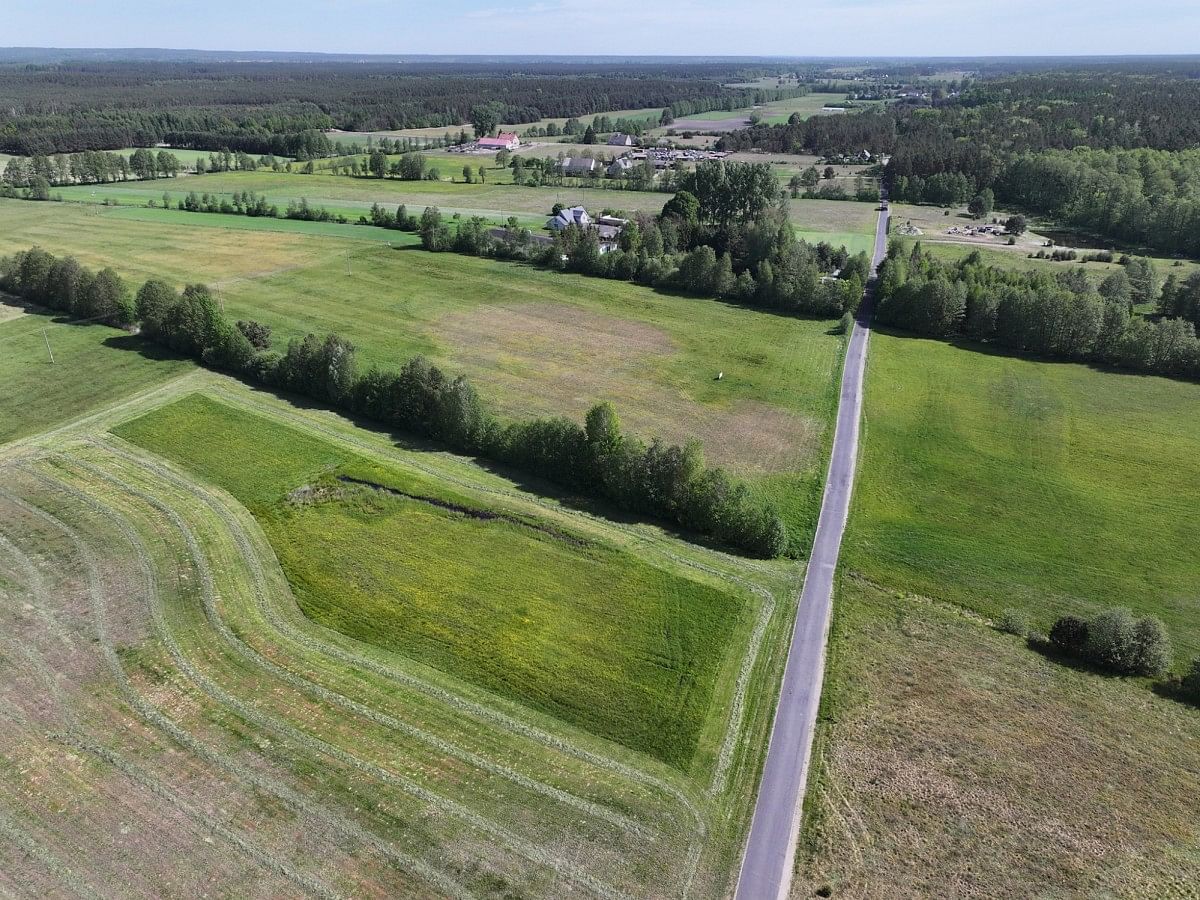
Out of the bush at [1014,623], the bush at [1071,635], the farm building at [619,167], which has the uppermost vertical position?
the farm building at [619,167]

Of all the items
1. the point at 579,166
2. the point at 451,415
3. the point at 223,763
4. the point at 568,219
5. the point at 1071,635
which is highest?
the point at 579,166

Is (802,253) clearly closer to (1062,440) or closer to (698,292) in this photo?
(698,292)

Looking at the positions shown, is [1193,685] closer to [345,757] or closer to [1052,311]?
[345,757]

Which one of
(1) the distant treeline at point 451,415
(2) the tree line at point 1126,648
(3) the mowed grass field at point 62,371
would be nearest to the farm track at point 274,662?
(3) the mowed grass field at point 62,371

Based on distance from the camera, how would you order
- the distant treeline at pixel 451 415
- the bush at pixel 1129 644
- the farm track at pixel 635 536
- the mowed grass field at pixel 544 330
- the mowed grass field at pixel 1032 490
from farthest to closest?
the mowed grass field at pixel 544 330 < the distant treeline at pixel 451 415 < the mowed grass field at pixel 1032 490 < the bush at pixel 1129 644 < the farm track at pixel 635 536

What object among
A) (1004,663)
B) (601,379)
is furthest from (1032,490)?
(601,379)

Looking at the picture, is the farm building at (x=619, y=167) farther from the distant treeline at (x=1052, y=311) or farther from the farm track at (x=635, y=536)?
the farm track at (x=635, y=536)
